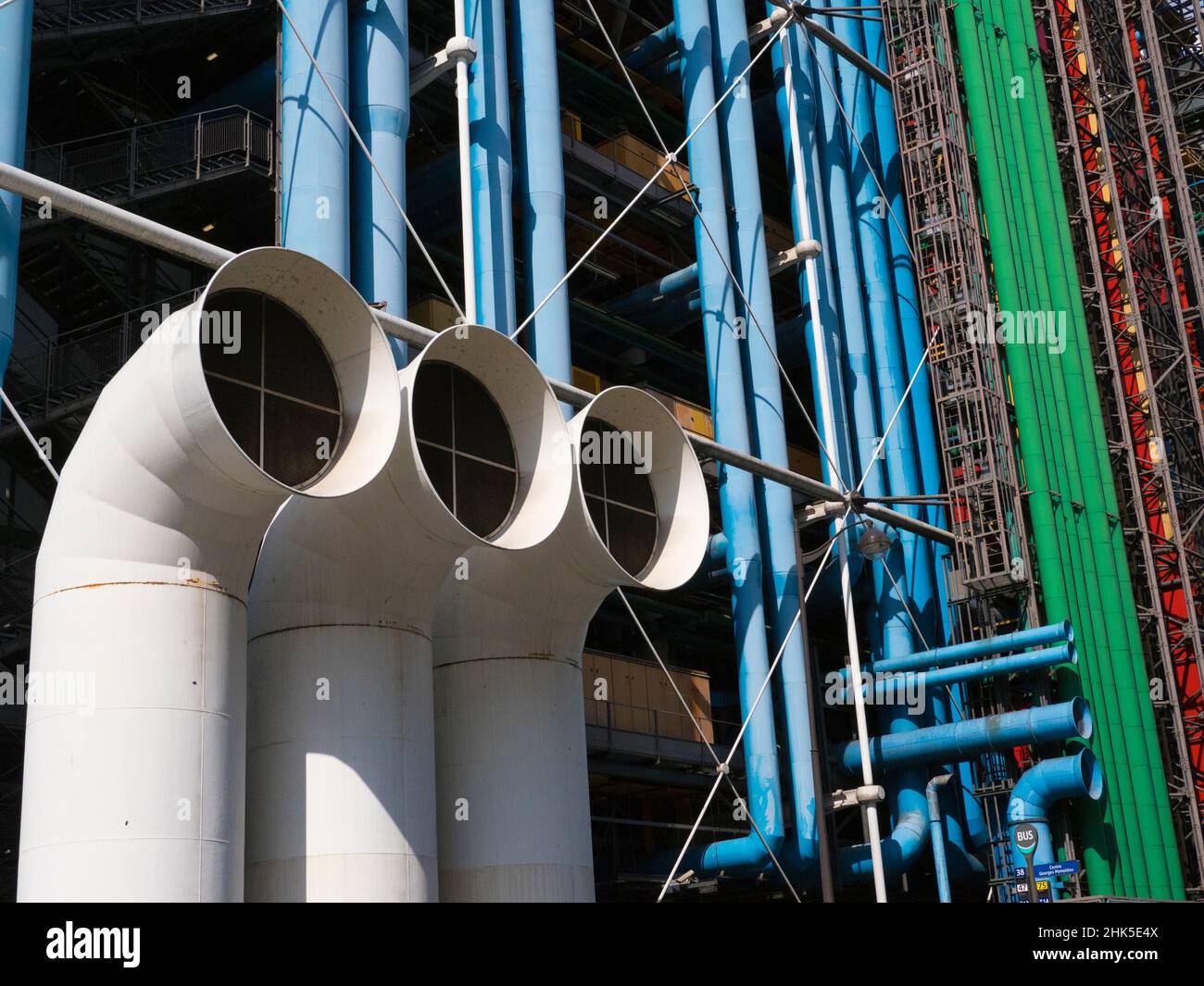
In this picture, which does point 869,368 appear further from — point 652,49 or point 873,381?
point 652,49

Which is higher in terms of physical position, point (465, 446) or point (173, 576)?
point (465, 446)

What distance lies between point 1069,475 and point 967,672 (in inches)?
227

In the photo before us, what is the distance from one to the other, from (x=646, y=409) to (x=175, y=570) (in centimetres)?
594

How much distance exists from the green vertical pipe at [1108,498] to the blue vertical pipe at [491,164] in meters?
14.4

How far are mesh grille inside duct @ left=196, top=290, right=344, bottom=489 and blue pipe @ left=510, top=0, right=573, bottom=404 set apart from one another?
894cm

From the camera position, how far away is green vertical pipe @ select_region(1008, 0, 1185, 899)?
2786 cm

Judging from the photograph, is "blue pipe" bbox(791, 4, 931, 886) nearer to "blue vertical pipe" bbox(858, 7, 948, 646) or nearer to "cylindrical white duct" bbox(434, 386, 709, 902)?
"blue vertical pipe" bbox(858, 7, 948, 646)

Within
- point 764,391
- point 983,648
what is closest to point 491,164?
point 764,391

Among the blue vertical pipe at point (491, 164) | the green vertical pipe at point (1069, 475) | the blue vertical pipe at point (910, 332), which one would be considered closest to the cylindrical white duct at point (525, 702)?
the blue vertical pipe at point (491, 164)

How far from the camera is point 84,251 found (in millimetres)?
24828

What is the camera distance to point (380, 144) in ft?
68.3

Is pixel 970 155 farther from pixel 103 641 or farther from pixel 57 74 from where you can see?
pixel 103 641

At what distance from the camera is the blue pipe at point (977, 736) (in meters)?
25.4

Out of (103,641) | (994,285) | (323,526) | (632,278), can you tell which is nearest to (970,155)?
(994,285)
